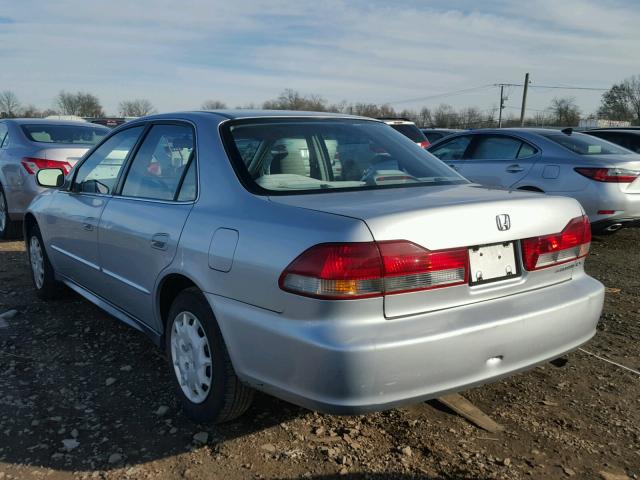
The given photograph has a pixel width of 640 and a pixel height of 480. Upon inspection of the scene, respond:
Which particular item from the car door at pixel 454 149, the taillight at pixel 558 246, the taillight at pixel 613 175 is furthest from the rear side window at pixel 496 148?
the taillight at pixel 558 246

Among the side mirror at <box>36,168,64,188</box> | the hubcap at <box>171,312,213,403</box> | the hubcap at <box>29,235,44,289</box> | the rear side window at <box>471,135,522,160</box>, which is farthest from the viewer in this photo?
the rear side window at <box>471,135,522,160</box>

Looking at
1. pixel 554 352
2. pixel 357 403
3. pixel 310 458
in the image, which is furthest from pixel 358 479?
pixel 554 352

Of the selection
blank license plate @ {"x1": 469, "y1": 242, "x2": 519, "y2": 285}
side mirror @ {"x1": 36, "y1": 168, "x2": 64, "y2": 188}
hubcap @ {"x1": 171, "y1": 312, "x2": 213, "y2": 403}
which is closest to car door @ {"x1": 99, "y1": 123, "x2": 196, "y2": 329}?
hubcap @ {"x1": 171, "y1": 312, "x2": 213, "y2": 403}

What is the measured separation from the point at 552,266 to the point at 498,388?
3.04 feet

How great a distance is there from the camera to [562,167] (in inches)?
274

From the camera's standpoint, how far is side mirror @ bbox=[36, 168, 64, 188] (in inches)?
189

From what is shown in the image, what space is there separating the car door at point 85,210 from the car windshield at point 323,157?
109cm

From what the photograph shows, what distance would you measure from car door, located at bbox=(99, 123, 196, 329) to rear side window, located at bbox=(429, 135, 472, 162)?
18.5ft

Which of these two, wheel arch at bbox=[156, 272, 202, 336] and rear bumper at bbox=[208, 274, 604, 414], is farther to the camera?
wheel arch at bbox=[156, 272, 202, 336]

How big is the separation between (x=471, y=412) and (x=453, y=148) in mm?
6053

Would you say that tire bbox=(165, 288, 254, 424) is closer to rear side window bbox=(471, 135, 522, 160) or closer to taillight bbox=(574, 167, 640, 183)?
taillight bbox=(574, 167, 640, 183)

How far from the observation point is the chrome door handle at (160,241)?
3027mm

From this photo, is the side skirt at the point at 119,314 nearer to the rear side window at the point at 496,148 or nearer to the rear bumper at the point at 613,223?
the rear bumper at the point at 613,223

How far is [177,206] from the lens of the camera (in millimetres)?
3064
